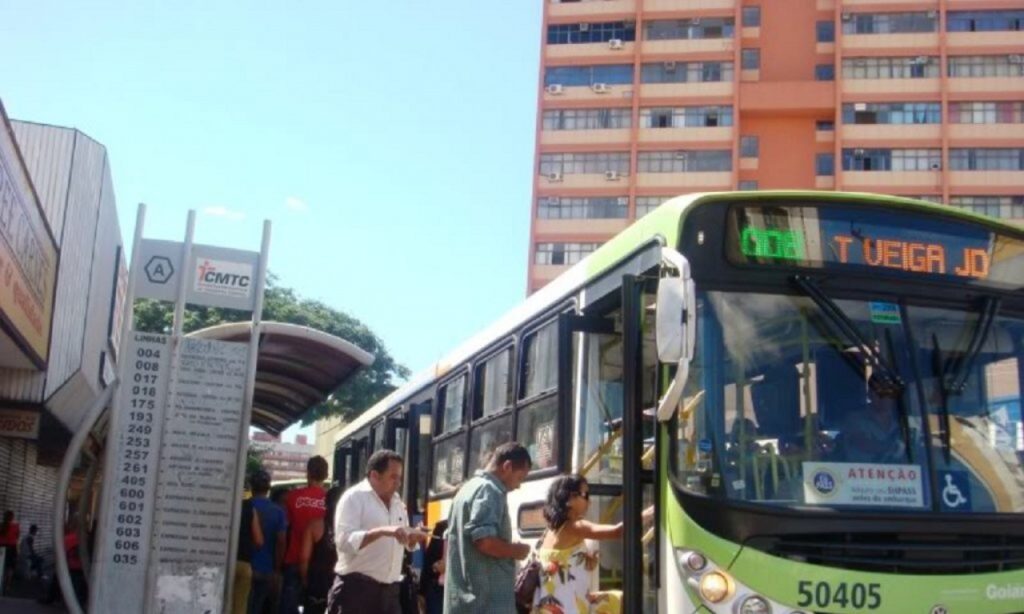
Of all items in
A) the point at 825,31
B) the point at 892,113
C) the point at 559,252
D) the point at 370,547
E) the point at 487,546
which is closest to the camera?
the point at 487,546

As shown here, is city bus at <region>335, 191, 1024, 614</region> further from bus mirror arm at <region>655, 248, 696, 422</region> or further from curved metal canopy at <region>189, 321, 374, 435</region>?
curved metal canopy at <region>189, 321, 374, 435</region>

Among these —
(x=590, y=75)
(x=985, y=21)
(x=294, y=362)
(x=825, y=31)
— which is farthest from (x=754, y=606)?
(x=825, y=31)

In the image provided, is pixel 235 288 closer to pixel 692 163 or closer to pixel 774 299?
pixel 774 299

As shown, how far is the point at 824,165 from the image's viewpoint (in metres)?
55.0

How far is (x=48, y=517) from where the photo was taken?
32.2 meters

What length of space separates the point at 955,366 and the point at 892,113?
49.5 metres

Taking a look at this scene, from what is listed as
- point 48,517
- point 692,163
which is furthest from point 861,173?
point 48,517

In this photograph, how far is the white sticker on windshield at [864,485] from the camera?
6277mm

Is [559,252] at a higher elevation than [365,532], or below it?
higher

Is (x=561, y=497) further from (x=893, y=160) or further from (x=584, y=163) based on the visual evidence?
(x=584, y=163)

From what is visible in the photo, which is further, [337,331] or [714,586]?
[337,331]

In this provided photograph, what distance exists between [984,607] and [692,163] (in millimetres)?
50030

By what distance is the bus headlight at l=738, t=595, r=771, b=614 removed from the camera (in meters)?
6.02

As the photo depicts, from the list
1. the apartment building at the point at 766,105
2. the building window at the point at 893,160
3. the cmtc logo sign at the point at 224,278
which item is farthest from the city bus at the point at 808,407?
the building window at the point at 893,160
